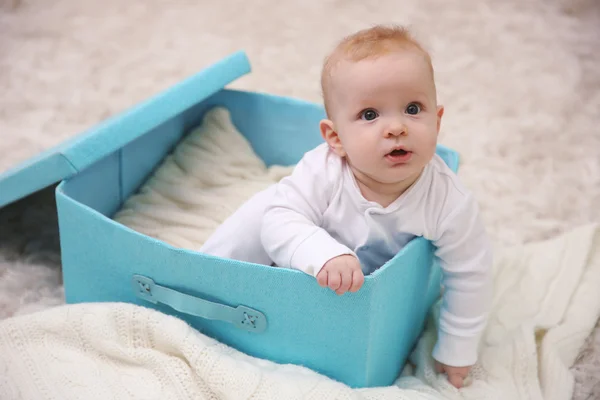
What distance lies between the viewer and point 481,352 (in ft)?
3.39

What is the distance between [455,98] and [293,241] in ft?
3.13

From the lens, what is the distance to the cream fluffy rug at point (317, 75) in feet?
4.45

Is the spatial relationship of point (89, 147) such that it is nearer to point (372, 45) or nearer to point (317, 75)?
point (372, 45)

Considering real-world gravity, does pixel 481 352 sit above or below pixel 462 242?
below

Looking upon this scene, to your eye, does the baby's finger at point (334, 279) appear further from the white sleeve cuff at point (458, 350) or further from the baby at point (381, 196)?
the white sleeve cuff at point (458, 350)

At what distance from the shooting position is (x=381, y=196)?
915 millimetres

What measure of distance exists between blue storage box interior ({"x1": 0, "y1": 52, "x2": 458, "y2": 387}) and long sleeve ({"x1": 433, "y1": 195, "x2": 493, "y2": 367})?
37mm

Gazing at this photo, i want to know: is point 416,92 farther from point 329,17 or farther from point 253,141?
point 329,17

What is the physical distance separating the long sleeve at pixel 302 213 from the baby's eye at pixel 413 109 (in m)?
0.13

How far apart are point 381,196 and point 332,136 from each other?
0.10 metres

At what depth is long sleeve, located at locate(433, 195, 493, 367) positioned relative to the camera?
2.99 ft


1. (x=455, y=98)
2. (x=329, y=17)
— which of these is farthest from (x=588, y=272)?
(x=329, y=17)

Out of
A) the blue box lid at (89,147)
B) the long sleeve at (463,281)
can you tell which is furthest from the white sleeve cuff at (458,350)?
the blue box lid at (89,147)

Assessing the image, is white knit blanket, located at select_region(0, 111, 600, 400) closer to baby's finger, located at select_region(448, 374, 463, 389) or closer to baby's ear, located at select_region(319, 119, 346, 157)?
baby's finger, located at select_region(448, 374, 463, 389)
